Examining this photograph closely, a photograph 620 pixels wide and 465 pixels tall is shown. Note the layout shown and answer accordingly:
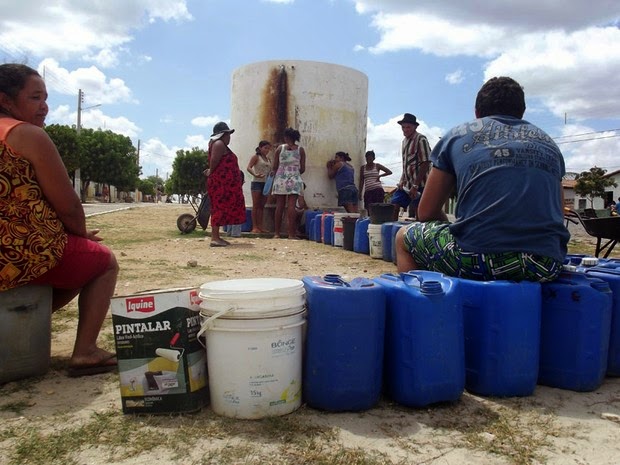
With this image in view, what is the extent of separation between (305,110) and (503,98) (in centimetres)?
799

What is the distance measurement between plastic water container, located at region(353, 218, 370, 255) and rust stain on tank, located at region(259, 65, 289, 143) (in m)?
3.61

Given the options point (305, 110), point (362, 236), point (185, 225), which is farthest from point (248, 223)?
point (362, 236)

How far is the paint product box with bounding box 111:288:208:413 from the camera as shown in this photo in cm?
215

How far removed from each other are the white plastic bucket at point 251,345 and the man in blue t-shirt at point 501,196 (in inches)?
39.0

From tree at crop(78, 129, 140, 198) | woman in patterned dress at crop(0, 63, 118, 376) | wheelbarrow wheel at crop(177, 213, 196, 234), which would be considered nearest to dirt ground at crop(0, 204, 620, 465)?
woman in patterned dress at crop(0, 63, 118, 376)

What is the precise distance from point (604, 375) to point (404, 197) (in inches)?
193

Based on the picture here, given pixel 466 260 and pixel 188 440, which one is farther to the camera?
pixel 466 260

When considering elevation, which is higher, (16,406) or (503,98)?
(503,98)

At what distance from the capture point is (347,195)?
10.2 metres

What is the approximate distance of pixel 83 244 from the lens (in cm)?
263

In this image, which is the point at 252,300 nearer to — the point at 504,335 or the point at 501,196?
the point at 504,335

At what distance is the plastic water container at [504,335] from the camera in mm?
2342

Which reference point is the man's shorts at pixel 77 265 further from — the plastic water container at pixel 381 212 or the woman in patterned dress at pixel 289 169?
the woman in patterned dress at pixel 289 169

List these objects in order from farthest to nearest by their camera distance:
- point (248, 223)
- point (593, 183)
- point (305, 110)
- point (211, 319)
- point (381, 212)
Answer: point (593, 183) < point (248, 223) < point (305, 110) < point (381, 212) < point (211, 319)
